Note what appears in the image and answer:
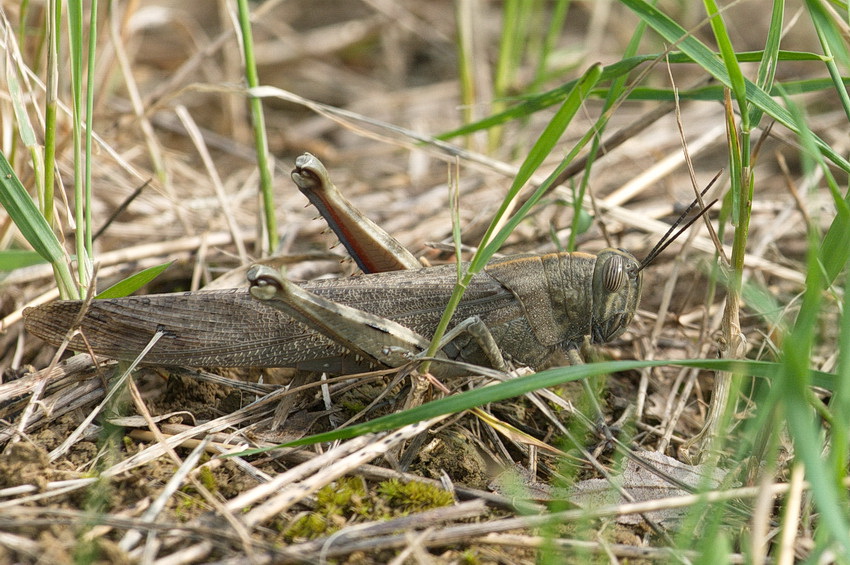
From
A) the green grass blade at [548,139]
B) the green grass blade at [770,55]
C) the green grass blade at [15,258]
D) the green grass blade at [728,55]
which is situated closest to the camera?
the green grass blade at [15,258]

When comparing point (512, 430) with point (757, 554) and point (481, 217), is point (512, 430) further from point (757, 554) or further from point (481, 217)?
point (481, 217)

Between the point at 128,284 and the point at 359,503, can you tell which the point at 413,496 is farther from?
the point at 128,284

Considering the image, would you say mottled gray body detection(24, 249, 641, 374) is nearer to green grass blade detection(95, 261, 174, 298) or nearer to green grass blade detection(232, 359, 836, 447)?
green grass blade detection(95, 261, 174, 298)

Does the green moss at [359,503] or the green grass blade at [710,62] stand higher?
the green grass blade at [710,62]

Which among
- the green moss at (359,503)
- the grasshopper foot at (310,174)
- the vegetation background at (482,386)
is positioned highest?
the grasshopper foot at (310,174)

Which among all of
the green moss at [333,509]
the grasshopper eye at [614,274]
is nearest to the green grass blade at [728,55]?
the grasshopper eye at [614,274]

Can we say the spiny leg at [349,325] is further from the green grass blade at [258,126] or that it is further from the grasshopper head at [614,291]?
the green grass blade at [258,126]

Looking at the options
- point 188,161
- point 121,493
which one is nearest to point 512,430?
point 121,493
